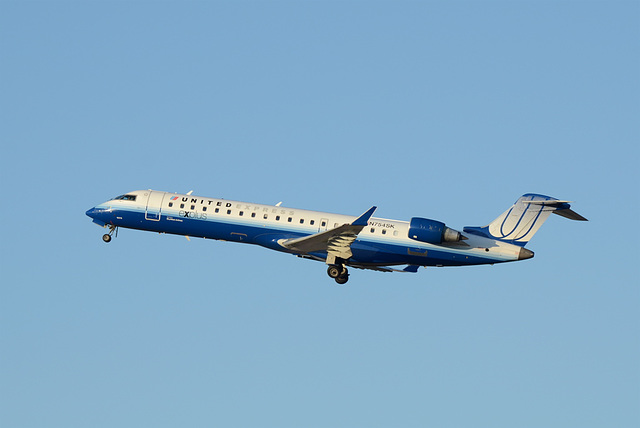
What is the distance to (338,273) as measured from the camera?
139 ft

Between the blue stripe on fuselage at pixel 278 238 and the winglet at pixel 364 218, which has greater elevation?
the winglet at pixel 364 218

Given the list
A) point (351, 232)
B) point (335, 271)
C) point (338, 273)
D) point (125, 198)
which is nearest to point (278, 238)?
point (335, 271)

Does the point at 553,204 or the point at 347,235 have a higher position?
the point at 553,204

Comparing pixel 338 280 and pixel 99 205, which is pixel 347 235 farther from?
pixel 99 205

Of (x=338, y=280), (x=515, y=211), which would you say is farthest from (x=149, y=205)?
(x=515, y=211)

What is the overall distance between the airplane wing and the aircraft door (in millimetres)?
6296

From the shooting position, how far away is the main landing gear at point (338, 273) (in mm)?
42469

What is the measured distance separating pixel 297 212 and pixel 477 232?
26.8ft

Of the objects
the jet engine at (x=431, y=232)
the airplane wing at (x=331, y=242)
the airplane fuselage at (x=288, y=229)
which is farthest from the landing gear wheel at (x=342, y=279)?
the jet engine at (x=431, y=232)

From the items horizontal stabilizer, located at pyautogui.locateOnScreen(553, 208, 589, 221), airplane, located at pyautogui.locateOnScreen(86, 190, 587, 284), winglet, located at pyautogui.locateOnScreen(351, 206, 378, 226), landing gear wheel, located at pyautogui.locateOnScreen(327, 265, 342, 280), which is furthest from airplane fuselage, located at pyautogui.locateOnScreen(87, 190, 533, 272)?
winglet, located at pyautogui.locateOnScreen(351, 206, 378, 226)

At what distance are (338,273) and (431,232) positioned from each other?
471 cm

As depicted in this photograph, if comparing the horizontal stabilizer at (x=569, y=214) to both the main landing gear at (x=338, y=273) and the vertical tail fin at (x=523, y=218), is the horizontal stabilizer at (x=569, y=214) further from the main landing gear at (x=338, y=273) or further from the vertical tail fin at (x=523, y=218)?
the main landing gear at (x=338, y=273)

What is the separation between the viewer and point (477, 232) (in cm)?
4253

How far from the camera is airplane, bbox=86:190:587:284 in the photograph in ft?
135
